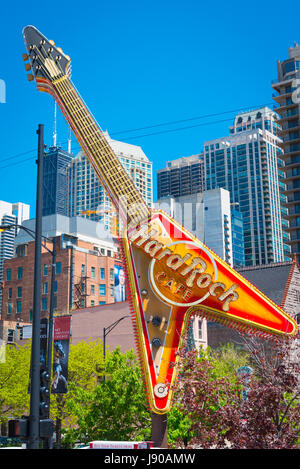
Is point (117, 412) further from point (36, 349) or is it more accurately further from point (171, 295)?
point (36, 349)

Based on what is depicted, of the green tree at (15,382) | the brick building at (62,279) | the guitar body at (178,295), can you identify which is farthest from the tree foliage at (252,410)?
the brick building at (62,279)

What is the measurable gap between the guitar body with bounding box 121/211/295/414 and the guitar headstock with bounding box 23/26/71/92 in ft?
34.9

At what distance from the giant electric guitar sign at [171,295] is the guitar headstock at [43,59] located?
30.5ft

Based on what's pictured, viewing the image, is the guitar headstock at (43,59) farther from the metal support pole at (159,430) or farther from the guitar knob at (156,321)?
the metal support pole at (159,430)

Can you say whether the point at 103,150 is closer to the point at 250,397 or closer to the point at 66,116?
the point at 66,116

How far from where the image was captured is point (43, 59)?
97.8 feet

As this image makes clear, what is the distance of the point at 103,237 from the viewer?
120250mm

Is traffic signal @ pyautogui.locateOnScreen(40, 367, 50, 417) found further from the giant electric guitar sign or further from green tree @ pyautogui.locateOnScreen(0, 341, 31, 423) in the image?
green tree @ pyautogui.locateOnScreen(0, 341, 31, 423)

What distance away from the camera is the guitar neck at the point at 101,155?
2533 cm

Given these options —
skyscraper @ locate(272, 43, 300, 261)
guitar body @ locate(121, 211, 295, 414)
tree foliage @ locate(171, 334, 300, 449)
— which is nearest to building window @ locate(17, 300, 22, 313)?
skyscraper @ locate(272, 43, 300, 261)

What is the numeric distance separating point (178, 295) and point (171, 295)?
0.97ft

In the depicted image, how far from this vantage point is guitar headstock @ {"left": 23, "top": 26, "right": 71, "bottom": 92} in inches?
1152
